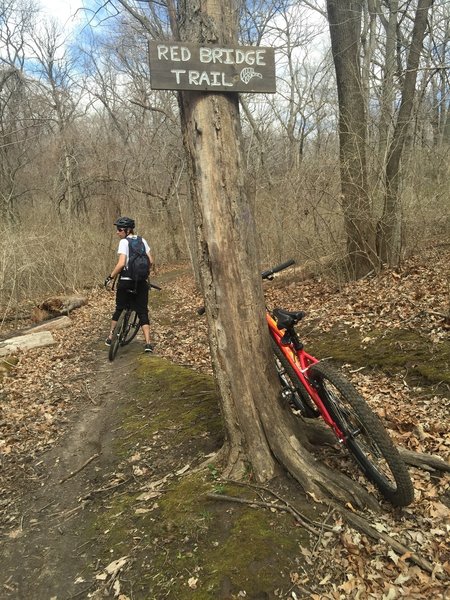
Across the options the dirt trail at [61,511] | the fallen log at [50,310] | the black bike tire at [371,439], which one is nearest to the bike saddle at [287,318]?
the black bike tire at [371,439]

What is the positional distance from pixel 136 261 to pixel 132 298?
726 millimetres

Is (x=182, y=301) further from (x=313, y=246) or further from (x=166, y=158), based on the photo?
(x=166, y=158)

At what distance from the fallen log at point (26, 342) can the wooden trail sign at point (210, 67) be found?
6.81 m

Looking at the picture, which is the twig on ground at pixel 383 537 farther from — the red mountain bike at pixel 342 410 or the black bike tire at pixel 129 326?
the black bike tire at pixel 129 326

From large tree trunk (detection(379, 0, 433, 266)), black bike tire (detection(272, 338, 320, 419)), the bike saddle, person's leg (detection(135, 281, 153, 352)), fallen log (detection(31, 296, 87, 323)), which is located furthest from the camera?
fallen log (detection(31, 296, 87, 323))

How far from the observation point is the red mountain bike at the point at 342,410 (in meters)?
2.75

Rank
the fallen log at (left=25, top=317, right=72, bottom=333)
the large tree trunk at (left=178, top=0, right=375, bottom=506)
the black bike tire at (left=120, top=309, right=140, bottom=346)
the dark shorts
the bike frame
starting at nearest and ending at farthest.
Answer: the large tree trunk at (left=178, top=0, right=375, bottom=506) < the bike frame < the dark shorts < the black bike tire at (left=120, top=309, right=140, bottom=346) < the fallen log at (left=25, top=317, right=72, bottom=333)

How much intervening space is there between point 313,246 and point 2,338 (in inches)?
283

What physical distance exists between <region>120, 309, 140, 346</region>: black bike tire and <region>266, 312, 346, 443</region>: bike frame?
4096 millimetres

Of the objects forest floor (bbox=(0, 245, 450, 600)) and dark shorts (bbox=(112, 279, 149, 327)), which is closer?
forest floor (bbox=(0, 245, 450, 600))

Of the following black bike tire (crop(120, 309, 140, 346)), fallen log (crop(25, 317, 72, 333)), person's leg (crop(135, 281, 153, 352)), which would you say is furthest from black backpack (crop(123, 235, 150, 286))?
fallen log (crop(25, 317, 72, 333))

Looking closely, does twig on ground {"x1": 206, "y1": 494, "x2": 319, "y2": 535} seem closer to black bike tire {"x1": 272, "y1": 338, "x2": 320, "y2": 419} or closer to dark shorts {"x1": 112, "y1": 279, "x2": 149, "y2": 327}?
black bike tire {"x1": 272, "y1": 338, "x2": 320, "y2": 419}

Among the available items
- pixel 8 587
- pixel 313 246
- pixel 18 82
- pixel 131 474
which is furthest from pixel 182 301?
pixel 18 82

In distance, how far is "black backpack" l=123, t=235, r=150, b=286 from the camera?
22.4 feet
